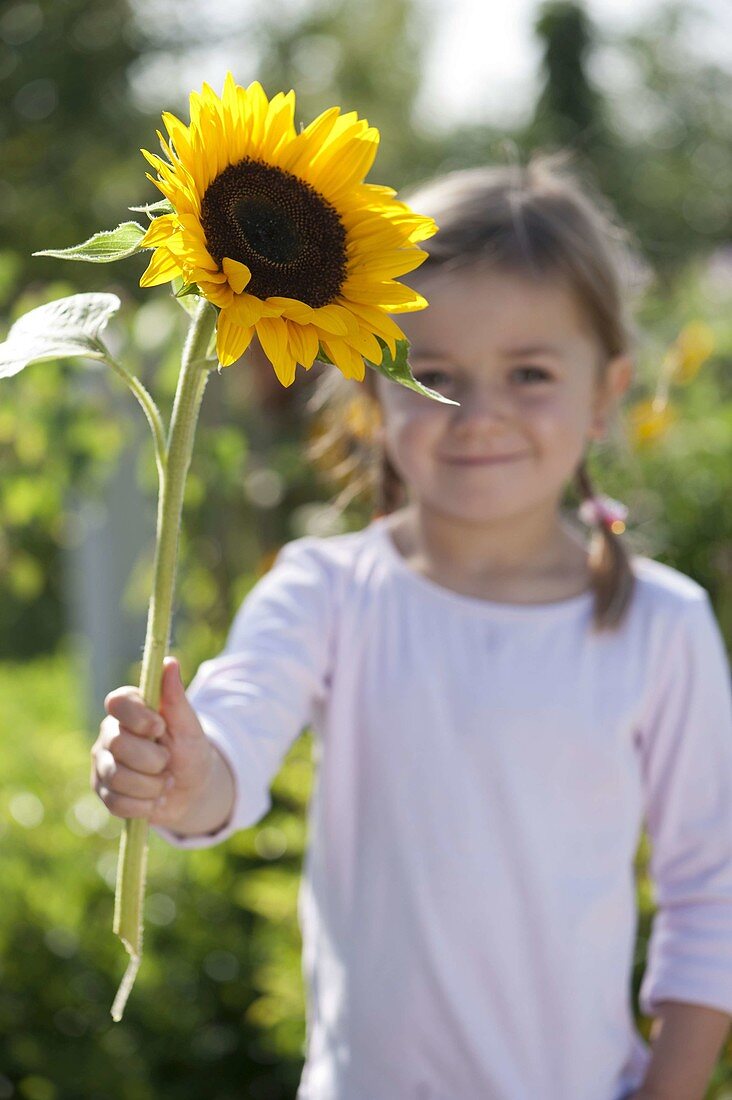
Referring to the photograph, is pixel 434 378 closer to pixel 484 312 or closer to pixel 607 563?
pixel 484 312

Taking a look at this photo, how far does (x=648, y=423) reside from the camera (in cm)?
222

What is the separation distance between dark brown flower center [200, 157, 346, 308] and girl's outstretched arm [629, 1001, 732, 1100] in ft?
3.34

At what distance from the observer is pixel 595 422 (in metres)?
1.66

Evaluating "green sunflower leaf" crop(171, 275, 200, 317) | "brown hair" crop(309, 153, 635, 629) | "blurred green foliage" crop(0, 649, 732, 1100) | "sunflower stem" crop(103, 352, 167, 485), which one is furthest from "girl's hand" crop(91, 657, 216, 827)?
"blurred green foliage" crop(0, 649, 732, 1100)

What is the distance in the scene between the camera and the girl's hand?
979 mm

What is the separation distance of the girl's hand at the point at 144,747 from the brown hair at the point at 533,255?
633 millimetres

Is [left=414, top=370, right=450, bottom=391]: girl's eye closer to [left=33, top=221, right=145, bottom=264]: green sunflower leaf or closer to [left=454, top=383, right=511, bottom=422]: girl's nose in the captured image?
[left=454, top=383, right=511, bottom=422]: girl's nose

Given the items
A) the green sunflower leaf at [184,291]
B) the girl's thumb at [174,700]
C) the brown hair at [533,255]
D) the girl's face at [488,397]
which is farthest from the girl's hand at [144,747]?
the brown hair at [533,255]

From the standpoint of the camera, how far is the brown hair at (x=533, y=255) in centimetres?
153

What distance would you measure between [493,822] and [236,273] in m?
0.87

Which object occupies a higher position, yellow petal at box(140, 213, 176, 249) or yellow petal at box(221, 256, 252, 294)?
yellow petal at box(140, 213, 176, 249)

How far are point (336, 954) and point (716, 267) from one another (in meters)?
3.62

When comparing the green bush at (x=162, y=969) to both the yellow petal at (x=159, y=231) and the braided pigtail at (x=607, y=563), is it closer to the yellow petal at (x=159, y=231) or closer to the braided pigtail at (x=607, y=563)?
the braided pigtail at (x=607, y=563)

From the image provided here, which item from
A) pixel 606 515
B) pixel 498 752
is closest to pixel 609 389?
pixel 606 515
